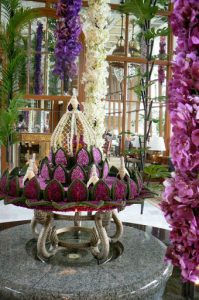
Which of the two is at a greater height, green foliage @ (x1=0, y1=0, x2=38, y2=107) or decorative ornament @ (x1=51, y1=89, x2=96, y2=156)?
green foliage @ (x1=0, y1=0, x2=38, y2=107)

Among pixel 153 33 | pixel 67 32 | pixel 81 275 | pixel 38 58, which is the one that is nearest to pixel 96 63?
pixel 67 32

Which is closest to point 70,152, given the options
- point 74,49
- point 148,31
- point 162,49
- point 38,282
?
point 38,282

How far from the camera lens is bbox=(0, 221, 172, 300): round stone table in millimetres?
1822

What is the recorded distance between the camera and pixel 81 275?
78.2 inches

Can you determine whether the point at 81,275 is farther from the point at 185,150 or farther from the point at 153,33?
the point at 153,33

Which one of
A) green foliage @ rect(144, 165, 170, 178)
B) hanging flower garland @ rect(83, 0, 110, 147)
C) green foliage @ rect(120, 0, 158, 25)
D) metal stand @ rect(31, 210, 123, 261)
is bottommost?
metal stand @ rect(31, 210, 123, 261)

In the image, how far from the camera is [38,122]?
6.95m

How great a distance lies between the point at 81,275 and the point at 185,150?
1358mm

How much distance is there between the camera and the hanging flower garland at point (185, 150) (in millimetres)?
870

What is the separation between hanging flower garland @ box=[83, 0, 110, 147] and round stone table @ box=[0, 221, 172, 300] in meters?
2.14

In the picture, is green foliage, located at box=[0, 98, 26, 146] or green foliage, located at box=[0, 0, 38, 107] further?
green foliage, located at box=[0, 0, 38, 107]

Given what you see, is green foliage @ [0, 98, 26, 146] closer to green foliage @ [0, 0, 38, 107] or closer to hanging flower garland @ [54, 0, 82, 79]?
green foliage @ [0, 0, 38, 107]

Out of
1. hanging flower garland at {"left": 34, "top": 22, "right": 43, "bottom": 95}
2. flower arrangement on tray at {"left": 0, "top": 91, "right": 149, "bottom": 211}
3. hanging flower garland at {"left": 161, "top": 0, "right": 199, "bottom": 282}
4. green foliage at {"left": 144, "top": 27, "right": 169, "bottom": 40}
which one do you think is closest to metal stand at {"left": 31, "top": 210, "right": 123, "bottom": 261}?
flower arrangement on tray at {"left": 0, "top": 91, "right": 149, "bottom": 211}

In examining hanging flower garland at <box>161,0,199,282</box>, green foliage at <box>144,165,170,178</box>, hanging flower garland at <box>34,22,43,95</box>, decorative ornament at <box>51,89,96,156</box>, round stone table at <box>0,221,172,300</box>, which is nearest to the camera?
hanging flower garland at <box>161,0,199,282</box>
